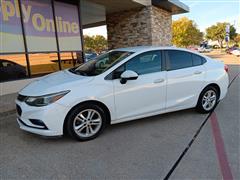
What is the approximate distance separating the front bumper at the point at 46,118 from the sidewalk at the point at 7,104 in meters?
1.98

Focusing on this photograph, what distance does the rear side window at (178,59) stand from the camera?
14.3 feet

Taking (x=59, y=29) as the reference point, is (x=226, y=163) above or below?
below

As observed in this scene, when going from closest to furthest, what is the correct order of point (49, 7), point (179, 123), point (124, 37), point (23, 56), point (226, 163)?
1. point (226, 163)
2. point (179, 123)
3. point (23, 56)
4. point (49, 7)
5. point (124, 37)

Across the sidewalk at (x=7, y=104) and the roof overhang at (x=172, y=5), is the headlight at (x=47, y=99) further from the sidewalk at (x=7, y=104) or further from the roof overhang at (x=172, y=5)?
the roof overhang at (x=172, y=5)

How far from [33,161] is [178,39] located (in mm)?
36500

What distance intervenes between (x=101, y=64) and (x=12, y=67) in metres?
4.65

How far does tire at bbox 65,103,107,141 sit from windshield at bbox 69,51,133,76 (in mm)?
677

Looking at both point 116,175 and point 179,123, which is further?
point 179,123

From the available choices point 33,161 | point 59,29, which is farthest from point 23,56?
point 33,161

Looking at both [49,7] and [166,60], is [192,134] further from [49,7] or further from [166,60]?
[49,7]

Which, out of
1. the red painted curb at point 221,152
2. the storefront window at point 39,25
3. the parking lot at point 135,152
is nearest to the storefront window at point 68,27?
the storefront window at point 39,25

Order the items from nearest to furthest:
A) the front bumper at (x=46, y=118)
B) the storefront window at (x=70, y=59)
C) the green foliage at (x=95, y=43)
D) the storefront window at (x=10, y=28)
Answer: the front bumper at (x=46, y=118)
the storefront window at (x=10, y=28)
the storefront window at (x=70, y=59)
the green foliage at (x=95, y=43)

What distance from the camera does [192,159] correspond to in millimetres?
2939

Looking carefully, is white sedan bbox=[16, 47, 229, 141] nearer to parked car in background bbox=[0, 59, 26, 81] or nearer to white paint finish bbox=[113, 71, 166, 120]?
white paint finish bbox=[113, 71, 166, 120]
